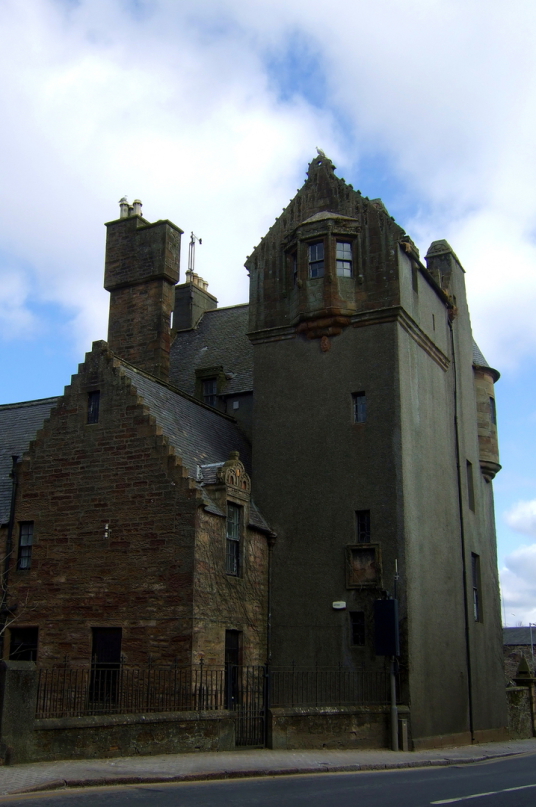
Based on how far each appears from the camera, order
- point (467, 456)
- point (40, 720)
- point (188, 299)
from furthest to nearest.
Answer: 1. point (188, 299)
2. point (467, 456)
3. point (40, 720)

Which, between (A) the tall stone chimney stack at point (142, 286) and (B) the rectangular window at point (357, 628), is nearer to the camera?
(B) the rectangular window at point (357, 628)

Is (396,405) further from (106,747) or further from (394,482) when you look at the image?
(106,747)

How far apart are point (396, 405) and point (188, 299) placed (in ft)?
50.7

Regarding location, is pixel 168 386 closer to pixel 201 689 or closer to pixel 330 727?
pixel 201 689

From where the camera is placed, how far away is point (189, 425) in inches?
1030

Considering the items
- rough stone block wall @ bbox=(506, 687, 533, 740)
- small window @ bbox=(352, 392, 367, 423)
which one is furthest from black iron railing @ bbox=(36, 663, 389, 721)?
rough stone block wall @ bbox=(506, 687, 533, 740)

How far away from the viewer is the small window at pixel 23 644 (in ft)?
74.7

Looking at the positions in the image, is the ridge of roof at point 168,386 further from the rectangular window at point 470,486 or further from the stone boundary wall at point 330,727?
the stone boundary wall at point 330,727

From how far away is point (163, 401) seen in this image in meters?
25.8

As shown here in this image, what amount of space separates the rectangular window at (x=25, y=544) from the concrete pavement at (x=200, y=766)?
28.2 feet

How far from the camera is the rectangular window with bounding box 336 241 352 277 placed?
87.5 ft

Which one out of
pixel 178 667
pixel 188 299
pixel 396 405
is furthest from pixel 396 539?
pixel 188 299

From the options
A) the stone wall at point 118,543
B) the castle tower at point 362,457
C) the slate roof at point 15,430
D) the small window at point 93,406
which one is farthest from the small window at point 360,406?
the slate roof at point 15,430

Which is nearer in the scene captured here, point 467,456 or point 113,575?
point 113,575
